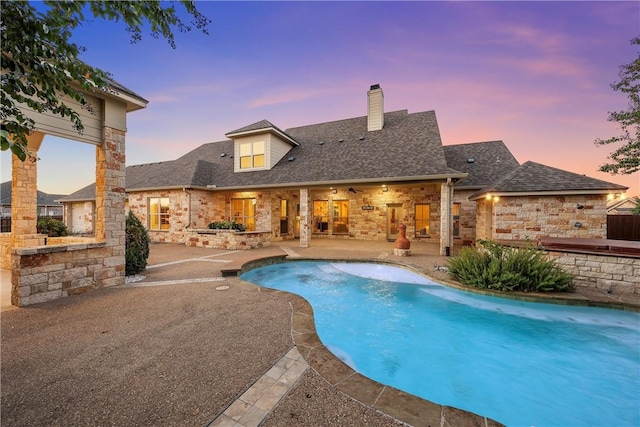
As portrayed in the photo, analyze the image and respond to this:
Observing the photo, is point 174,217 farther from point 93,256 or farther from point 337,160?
point 337,160

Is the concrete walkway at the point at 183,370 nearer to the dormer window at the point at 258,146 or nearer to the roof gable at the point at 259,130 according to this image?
the dormer window at the point at 258,146

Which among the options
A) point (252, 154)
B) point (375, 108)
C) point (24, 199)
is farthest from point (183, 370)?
point (375, 108)

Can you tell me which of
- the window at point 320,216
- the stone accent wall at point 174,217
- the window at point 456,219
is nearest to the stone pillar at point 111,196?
the stone accent wall at point 174,217

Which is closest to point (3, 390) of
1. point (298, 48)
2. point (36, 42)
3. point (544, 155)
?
point (36, 42)

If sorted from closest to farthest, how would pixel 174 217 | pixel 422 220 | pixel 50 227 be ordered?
pixel 50 227
pixel 174 217
pixel 422 220

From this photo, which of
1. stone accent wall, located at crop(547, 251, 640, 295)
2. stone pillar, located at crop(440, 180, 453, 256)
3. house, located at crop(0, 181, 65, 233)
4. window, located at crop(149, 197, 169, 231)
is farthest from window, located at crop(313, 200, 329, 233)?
house, located at crop(0, 181, 65, 233)

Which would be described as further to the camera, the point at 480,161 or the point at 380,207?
the point at 380,207

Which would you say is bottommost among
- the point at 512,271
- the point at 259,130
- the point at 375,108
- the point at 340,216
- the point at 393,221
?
the point at 512,271

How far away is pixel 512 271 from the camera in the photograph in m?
6.38

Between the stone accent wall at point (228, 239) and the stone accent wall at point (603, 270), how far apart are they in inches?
433

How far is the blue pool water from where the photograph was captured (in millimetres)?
3342

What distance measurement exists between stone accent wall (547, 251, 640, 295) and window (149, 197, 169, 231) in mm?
17050

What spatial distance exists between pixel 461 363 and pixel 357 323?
2.06 metres

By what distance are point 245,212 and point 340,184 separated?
7.06 meters
